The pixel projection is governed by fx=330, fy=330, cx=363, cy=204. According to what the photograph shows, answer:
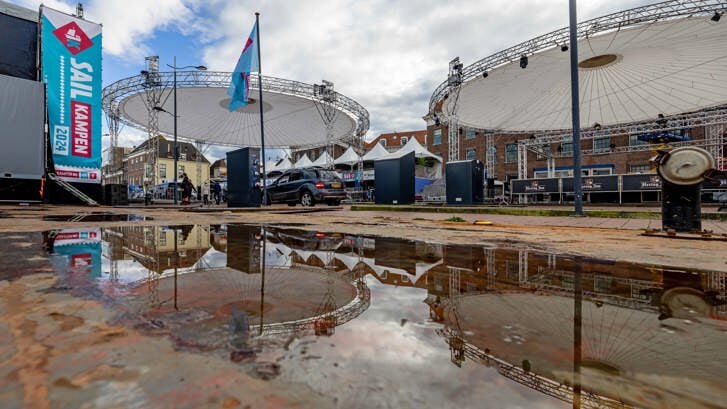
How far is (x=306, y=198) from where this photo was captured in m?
13.6

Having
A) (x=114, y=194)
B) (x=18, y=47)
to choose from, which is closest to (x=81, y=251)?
(x=114, y=194)

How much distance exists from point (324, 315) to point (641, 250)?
3.20 m

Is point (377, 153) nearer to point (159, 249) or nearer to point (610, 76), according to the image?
point (610, 76)

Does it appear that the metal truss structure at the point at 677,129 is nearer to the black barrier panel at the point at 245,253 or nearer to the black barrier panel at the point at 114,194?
the black barrier panel at the point at 245,253

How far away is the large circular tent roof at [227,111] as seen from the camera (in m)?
22.7

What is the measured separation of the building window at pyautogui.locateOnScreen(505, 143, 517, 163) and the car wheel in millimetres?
25954

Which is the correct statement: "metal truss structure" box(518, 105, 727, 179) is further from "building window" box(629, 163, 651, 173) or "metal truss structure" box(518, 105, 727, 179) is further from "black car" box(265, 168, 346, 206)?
"black car" box(265, 168, 346, 206)

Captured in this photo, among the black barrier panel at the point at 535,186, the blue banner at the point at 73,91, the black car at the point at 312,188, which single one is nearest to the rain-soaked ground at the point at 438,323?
the black car at the point at 312,188

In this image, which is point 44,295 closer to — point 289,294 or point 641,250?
point 289,294

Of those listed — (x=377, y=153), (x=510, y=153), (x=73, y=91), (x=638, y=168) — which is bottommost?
(x=638, y=168)

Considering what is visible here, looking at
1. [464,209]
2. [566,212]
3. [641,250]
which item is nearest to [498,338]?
[641,250]

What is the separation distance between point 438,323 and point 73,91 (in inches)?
722

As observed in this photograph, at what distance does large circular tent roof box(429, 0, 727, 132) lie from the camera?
14180 millimetres

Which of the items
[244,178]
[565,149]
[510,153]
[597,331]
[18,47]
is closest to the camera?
[597,331]
